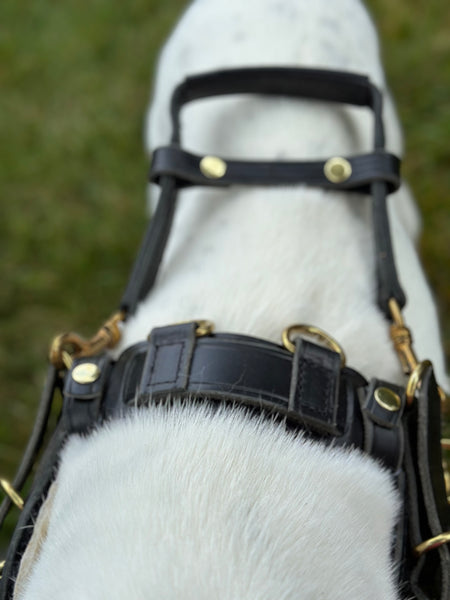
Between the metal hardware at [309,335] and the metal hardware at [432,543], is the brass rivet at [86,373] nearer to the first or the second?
the metal hardware at [309,335]

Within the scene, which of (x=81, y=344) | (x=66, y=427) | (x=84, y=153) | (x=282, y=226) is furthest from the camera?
(x=84, y=153)

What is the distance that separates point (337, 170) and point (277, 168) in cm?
12

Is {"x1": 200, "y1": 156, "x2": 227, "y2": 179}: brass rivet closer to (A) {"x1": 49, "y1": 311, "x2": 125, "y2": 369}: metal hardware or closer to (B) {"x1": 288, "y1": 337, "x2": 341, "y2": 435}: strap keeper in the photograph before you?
(A) {"x1": 49, "y1": 311, "x2": 125, "y2": 369}: metal hardware

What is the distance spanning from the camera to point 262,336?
1.14m

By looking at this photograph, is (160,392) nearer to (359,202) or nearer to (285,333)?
(285,333)

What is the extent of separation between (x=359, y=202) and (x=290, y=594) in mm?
907

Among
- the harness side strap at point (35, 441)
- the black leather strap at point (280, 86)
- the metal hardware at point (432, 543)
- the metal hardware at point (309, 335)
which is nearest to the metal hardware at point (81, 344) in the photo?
the harness side strap at point (35, 441)

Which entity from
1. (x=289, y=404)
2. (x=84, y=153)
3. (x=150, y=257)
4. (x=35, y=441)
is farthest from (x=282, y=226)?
(x=84, y=153)

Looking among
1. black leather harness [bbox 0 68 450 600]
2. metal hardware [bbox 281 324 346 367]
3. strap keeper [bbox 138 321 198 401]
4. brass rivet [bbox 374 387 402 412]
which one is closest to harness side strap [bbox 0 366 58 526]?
black leather harness [bbox 0 68 450 600]

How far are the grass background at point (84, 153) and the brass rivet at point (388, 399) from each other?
119 centimetres

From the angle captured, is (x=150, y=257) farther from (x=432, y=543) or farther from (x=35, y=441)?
(x=432, y=543)

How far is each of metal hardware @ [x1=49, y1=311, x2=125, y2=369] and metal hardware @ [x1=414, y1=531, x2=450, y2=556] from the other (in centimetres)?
58

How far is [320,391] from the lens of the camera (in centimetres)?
98

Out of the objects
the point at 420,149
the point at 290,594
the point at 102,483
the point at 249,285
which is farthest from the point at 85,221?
the point at 290,594
